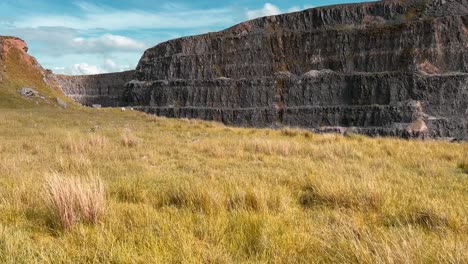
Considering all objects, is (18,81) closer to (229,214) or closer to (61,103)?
(61,103)

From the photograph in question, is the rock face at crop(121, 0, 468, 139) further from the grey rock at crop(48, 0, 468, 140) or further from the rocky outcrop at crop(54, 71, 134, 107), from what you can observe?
the rocky outcrop at crop(54, 71, 134, 107)

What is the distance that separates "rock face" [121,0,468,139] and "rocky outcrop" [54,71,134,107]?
152ft

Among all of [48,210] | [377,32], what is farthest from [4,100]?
[377,32]

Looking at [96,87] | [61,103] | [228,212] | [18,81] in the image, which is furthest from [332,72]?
[96,87]

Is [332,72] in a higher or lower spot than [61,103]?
higher

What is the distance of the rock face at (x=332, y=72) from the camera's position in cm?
5644

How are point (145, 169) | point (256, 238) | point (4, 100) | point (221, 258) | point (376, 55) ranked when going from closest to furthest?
point (221, 258), point (256, 238), point (145, 169), point (4, 100), point (376, 55)

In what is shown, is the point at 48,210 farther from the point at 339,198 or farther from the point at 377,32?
the point at 377,32

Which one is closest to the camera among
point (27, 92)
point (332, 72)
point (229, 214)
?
point (229, 214)

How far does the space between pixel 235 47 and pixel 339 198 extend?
7548 centimetres

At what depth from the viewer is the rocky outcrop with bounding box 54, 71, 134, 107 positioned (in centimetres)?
13350

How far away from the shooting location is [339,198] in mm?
6512

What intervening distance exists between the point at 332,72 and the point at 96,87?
94.5 meters

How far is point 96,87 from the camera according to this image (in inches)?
5433
